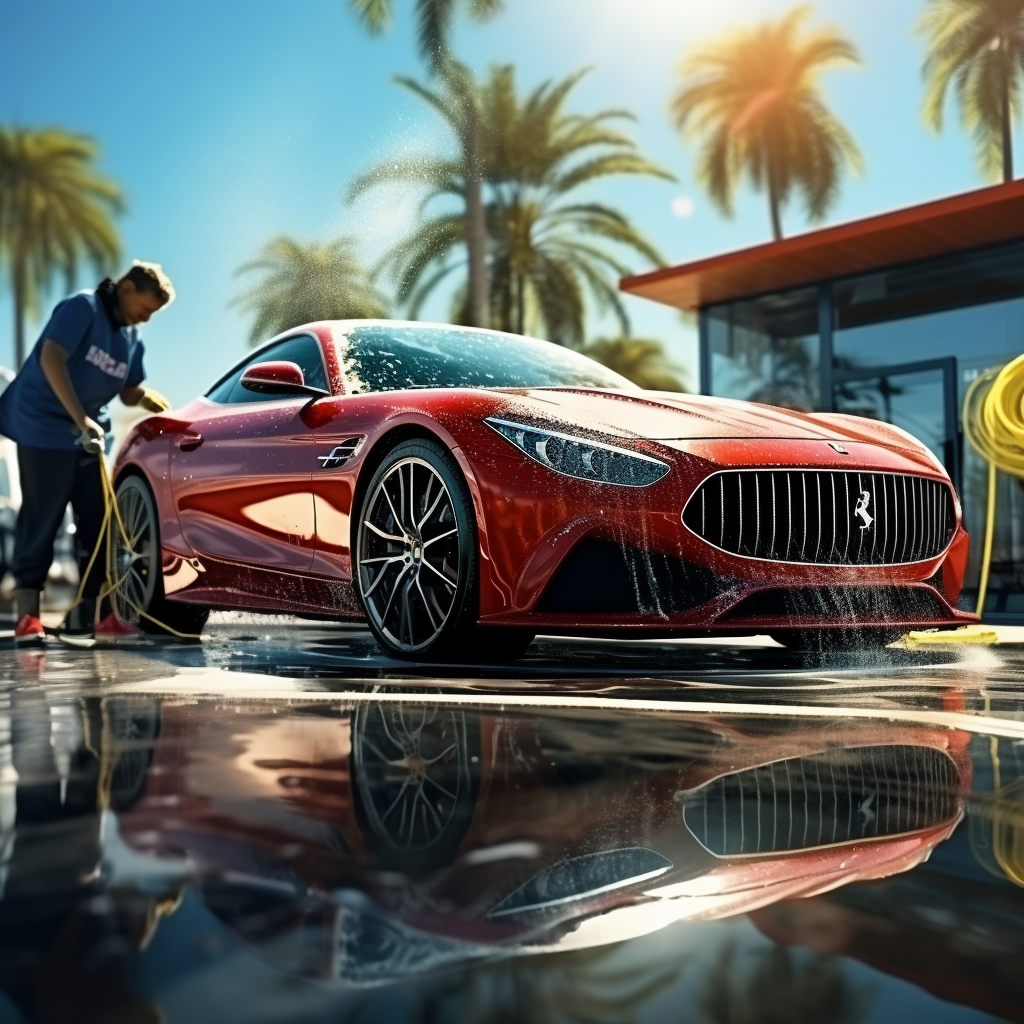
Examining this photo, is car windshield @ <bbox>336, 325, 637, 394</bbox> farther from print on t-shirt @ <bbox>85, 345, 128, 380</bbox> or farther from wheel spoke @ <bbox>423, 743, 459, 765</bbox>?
wheel spoke @ <bbox>423, 743, 459, 765</bbox>

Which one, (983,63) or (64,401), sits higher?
(983,63)

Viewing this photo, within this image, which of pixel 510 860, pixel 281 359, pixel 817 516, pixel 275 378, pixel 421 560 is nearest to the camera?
pixel 510 860

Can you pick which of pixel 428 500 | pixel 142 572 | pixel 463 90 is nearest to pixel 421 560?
pixel 428 500

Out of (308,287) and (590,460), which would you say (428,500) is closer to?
(590,460)

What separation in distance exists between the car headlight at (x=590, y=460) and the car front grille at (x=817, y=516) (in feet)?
0.57

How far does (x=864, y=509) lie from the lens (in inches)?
185

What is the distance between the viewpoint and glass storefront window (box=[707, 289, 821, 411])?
15016 mm

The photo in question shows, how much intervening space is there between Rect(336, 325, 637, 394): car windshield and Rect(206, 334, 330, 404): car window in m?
0.13

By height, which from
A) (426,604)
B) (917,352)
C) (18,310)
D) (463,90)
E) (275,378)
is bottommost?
(426,604)

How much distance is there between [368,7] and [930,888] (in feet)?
77.8

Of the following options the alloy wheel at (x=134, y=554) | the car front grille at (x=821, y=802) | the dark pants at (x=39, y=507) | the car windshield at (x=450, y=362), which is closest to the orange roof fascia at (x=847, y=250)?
the car windshield at (x=450, y=362)

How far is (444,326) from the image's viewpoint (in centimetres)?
613

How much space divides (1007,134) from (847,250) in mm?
20840

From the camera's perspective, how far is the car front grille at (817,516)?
14.3 feet
